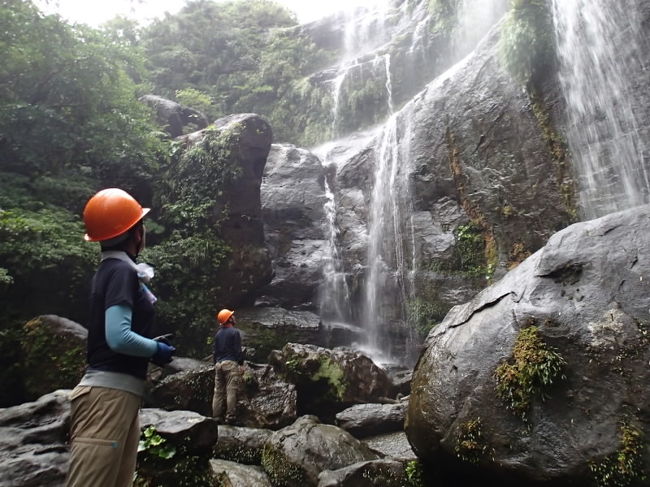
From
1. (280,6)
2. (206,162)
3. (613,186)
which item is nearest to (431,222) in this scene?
(613,186)

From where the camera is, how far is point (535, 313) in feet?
12.3

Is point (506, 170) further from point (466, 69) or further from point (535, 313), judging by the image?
point (535, 313)

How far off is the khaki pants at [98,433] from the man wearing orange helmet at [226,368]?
4903mm

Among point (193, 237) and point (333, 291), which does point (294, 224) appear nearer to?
point (333, 291)

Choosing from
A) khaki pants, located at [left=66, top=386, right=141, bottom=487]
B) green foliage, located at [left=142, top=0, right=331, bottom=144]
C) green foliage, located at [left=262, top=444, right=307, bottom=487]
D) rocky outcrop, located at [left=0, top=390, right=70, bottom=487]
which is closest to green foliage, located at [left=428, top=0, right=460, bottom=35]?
green foliage, located at [left=142, top=0, right=331, bottom=144]

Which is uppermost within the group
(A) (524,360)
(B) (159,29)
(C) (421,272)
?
(B) (159,29)

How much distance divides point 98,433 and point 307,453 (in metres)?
3.48

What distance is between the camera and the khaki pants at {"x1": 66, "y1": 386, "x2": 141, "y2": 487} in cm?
206

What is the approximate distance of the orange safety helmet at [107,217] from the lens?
7.98ft

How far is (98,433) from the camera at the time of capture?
214 cm

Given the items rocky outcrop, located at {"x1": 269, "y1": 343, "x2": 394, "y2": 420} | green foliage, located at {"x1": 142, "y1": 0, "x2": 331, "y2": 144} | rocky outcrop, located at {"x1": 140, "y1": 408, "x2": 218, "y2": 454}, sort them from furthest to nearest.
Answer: green foliage, located at {"x1": 142, "y1": 0, "x2": 331, "y2": 144} → rocky outcrop, located at {"x1": 269, "y1": 343, "x2": 394, "y2": 420} → rocky outcrop, located at {"x1": 140, "y1": 408, "x2": 218, "y2": 454}

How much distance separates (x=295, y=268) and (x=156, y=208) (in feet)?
15.4

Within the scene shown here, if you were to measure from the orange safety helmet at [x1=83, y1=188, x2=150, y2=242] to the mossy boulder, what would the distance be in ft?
18.7

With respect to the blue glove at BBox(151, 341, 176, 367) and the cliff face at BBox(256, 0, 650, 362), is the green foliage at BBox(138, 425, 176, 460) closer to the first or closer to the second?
the blue glove at BBox(151, 341, 176, 367)
